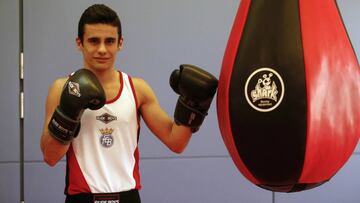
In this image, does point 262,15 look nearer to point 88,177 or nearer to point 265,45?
point 265,45

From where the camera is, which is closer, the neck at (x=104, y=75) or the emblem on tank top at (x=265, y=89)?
the emblem on tank top at (x=265, y=89)

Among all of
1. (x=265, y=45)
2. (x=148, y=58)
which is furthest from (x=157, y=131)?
(x=148, y=58)

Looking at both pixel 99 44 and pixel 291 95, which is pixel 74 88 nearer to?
pixel 99 44

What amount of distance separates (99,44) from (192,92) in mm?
303

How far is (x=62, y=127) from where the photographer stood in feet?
4.04

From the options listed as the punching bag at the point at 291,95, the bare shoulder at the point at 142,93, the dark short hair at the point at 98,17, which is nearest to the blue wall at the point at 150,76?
the bare shoulder at the point at 142,93

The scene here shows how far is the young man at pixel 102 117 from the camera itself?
1237 mm

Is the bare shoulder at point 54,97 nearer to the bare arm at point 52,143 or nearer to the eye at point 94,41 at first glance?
the bare arm at point 52,143

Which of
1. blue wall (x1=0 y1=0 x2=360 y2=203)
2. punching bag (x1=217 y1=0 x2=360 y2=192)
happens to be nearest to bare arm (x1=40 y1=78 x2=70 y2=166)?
punching bag (x1=217 y1=0 x2=360 y2=192)

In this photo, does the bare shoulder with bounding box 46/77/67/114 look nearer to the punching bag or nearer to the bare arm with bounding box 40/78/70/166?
the bare arm with bounding box 40/78/70/166

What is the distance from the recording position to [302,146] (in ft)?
3.28

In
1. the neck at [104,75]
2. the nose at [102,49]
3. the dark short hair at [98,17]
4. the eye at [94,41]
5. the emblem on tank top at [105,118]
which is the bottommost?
the emblem on tank top at [105,118]

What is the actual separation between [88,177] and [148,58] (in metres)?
1.11

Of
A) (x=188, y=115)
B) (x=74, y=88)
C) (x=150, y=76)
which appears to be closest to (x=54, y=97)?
(x=74, y=88)
